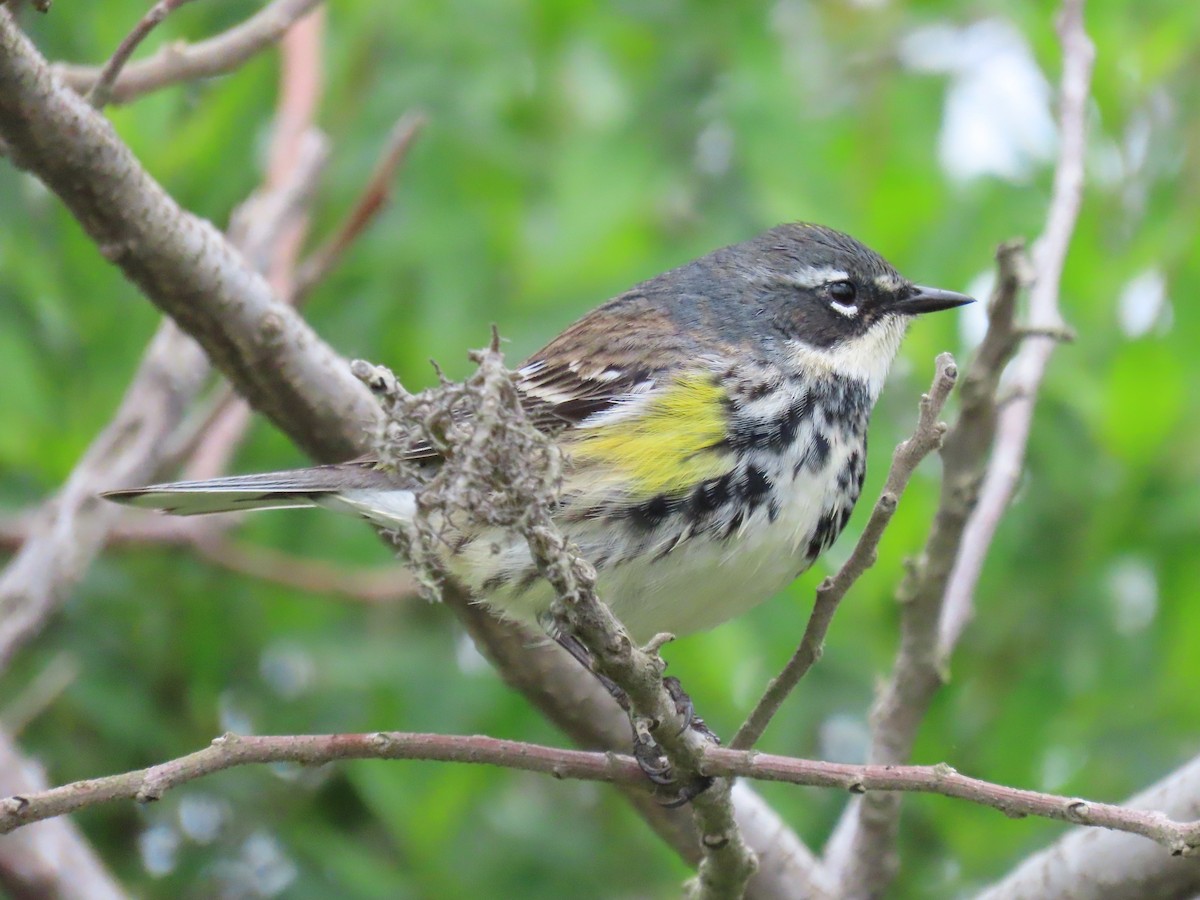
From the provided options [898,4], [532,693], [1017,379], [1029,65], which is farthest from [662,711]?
[898,4]

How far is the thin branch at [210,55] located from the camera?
11.2 ft

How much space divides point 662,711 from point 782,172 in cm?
235

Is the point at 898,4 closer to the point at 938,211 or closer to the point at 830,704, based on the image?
the point at 938,211

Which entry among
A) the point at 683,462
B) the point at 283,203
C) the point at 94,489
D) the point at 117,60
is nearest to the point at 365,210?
the point at 283,203

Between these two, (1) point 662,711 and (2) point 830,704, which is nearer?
(1) point 662,711

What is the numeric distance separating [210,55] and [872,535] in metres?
1.99

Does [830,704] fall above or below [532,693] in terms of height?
above

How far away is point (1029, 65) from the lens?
510 cm

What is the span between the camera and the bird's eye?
416 cm

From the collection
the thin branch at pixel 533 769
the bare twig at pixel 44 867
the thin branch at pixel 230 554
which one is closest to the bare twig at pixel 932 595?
the thin branch at pixel 533 769

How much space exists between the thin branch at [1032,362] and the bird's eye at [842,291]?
48 centimetres

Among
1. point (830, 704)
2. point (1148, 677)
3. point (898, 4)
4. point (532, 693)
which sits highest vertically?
point (898, 4)

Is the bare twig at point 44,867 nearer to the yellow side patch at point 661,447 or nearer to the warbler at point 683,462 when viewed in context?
the warbler at point 683,462

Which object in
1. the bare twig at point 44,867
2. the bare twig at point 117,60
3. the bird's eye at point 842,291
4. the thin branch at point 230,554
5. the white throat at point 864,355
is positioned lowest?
the bare twig at point 44,867
